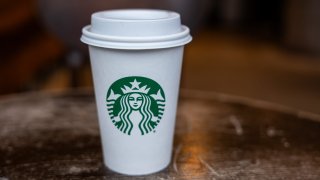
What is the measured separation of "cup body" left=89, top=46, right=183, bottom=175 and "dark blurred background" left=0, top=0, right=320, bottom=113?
26.9 inches

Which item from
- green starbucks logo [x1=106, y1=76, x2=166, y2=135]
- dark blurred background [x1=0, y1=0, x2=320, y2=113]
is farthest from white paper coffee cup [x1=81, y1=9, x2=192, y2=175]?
dark blurred background [x1=0, y1=0, x2=320, y2=113]

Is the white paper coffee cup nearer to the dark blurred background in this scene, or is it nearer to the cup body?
the cup body

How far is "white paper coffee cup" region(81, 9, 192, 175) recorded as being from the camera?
56 cm

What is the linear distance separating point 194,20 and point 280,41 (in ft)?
7.60

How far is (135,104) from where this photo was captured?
60 cm

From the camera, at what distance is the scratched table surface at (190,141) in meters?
0.65

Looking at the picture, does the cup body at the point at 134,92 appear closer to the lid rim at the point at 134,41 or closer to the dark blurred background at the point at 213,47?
the lid rim at the point at 134,41

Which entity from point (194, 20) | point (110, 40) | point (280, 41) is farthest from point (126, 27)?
point (280, 41)

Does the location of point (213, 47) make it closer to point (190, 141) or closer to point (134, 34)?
point (190, 141)

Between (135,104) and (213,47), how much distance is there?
2.90 m

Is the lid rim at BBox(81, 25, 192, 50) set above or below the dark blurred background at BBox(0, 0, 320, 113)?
above

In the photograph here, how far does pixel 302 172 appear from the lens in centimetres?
65

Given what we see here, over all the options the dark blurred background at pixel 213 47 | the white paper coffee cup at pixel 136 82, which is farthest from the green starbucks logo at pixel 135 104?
the dark blurred background at pixel 213 47

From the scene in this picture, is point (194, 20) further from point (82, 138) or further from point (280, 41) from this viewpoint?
point (280, 41)
